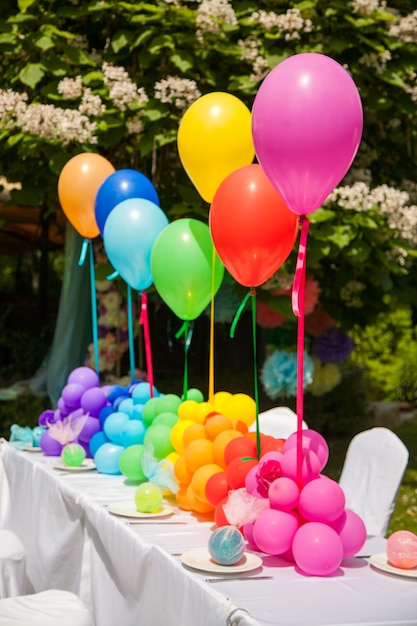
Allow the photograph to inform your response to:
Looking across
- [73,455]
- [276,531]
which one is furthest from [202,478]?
[73,455]

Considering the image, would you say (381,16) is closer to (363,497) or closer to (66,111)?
(66,111)

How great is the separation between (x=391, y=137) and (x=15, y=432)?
437 centimetres

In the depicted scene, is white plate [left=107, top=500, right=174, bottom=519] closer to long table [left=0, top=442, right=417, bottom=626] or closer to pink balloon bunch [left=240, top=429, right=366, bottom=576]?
long table [left=0, top=442, right=417, bottom=626]

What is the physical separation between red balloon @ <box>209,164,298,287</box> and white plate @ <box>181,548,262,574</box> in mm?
959

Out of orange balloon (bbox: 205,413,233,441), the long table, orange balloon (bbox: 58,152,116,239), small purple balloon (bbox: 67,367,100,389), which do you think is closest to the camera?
the long table

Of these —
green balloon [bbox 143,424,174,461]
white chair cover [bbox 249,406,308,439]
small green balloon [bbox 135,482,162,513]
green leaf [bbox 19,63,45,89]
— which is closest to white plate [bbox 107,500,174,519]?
small green balloon [bbox 135,482,162,513]

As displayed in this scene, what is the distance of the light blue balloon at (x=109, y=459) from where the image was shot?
374 cm

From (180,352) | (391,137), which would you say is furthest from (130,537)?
(180,352)

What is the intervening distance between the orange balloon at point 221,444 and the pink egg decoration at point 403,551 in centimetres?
72

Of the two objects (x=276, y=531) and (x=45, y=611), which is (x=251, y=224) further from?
(x=45, y=611)

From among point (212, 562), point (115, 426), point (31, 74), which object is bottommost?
point (115, 426)

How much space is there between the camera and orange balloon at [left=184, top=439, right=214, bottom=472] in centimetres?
300

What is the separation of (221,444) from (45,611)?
746mm

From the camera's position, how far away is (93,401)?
416cm
